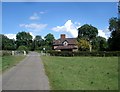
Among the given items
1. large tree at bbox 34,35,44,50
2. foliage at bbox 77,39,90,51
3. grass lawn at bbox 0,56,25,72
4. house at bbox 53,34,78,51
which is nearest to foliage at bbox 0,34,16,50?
large tree at bbox 34,35,44,50

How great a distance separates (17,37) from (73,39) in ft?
218

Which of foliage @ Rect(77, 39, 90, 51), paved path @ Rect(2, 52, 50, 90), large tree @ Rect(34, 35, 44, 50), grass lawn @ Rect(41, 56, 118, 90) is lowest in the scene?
paved path @ Rect(2, 52, 50, 90)

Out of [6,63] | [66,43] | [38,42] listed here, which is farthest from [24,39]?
[6,63]

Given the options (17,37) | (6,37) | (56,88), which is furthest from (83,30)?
(56,88)

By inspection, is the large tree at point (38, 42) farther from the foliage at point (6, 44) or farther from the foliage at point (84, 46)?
the foliage at point (84, 46)

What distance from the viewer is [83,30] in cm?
14750

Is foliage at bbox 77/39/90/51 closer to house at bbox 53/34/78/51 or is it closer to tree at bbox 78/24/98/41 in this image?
house at bbox 53/34/78/51

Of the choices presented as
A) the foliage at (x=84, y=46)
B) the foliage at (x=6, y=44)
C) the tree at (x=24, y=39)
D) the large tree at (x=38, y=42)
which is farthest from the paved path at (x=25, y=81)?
the large tree at (x=38, y=42)

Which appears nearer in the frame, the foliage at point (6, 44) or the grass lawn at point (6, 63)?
the grass lawn at point (6, 63)

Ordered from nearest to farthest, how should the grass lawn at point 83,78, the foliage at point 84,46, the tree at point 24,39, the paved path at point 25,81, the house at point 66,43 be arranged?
the paved path at point 25,81
the grass lawn at point 83,78
the foliage at point 84,46
the house at point 66,43
the tree at point 24,39

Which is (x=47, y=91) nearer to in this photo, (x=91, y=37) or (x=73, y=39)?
(x=73, y=39)

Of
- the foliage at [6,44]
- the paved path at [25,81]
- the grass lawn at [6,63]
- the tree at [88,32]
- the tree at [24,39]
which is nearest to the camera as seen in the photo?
the paved path at [25,81]

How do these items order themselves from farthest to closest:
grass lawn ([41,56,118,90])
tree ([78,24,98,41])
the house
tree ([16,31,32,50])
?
tree ([16,31,32,50]), tree ([78,24,98,41]), the house, grass lawn ([41,56,118,90])

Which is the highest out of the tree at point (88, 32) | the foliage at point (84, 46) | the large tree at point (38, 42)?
the tree at point (88, 32)
